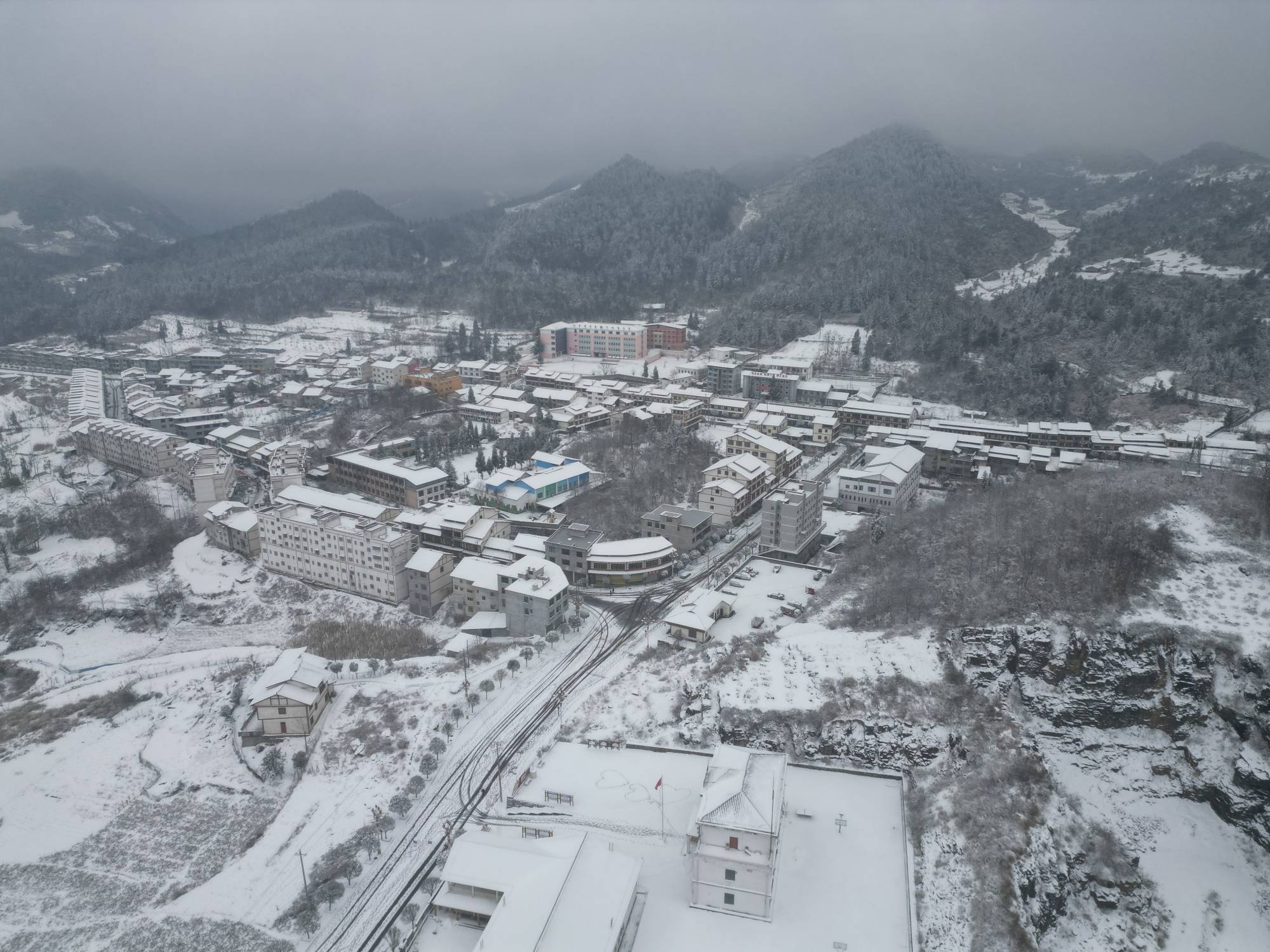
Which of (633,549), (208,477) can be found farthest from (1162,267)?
(208,477)

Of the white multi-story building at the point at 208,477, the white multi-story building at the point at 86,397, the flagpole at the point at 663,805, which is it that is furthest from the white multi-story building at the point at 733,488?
the white multi-story building at the point at 86,397

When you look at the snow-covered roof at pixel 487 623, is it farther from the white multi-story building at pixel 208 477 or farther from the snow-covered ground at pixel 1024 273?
the snow-covered ground at pixel 1024 273

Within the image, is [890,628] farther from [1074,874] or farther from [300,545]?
[300,545]

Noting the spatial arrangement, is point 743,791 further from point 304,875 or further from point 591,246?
point 591,246

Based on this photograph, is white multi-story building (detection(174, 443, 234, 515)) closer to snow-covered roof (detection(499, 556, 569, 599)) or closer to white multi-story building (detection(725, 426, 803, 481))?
snow-covered roof (detection(499, 556, 569, 599))

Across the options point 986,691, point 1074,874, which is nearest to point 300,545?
point 986,691

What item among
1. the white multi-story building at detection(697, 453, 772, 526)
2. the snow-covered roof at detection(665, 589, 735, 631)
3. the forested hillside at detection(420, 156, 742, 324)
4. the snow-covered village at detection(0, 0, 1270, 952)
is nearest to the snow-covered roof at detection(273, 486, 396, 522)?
the snow-covered village at detection(0, 0, 1270, 952)
